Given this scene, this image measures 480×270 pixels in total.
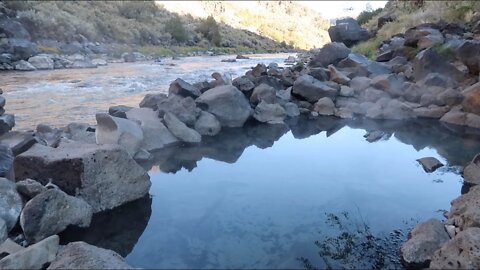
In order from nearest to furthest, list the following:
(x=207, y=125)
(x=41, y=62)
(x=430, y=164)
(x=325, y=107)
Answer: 1. (x=430, y=164)
2. (x=207, y=125)
3. (x=325, y=107)
4. (x=41, y=62)

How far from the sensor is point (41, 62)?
21.1m

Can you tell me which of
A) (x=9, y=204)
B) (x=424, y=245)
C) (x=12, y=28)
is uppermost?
(x=424, y=245)

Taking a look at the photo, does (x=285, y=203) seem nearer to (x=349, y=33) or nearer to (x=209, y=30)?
(x=349, y=33)

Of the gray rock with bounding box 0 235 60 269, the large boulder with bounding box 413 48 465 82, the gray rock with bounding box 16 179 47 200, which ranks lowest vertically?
the gray rock with bounding box 16 179 47 200

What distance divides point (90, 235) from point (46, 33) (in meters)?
27.8

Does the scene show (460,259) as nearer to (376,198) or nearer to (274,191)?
(376,198)

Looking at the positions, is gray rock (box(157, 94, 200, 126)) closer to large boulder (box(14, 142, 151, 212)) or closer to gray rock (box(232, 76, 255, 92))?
gray rock (box(232, 76, 255, 92))

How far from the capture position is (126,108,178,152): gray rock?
7535mm

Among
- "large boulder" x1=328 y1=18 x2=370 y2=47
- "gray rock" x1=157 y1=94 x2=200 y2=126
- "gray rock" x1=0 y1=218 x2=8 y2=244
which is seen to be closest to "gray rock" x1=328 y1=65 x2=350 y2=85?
"gray rock" x1=157 y1=94 x2=200 y2=126

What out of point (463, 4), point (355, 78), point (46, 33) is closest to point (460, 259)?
point (355, 78)

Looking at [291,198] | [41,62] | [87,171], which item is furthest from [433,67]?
[41,62]

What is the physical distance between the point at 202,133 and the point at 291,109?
3197 mm

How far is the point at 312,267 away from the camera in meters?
3.76

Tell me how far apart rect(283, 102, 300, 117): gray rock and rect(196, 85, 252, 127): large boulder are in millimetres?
1810
